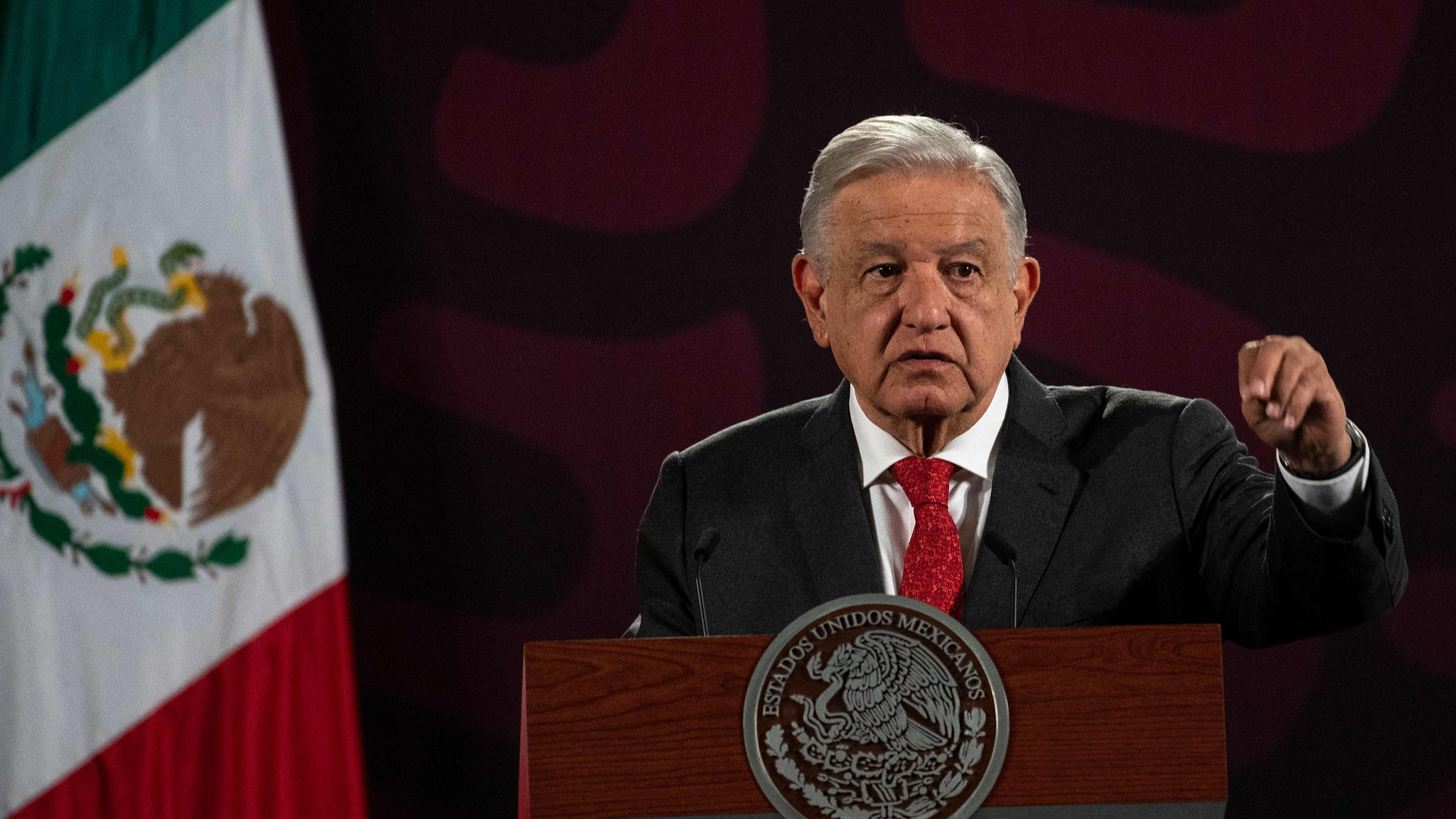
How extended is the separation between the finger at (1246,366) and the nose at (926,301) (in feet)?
1.54

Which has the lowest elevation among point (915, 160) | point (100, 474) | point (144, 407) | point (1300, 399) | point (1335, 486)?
point (100, 474)

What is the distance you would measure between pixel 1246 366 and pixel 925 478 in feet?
1.80

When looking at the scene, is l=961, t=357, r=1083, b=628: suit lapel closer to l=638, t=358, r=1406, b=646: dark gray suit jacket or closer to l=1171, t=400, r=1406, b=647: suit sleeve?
l=638, t=358, r=1406, b=646: dark gray suit jacket

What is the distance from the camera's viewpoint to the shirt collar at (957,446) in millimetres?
1696

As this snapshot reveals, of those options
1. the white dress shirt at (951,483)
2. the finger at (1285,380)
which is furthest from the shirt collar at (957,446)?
the finger at (1285,380)

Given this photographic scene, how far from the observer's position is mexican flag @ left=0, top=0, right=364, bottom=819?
2867mm

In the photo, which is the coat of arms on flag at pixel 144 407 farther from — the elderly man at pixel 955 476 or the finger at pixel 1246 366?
the finger at pixel 1246 366

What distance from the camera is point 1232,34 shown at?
9.65 feet

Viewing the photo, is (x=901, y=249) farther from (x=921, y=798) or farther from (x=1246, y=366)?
(x=921, y=798)

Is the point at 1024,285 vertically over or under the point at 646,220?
over

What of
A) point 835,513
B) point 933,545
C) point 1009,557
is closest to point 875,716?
point 1009,557

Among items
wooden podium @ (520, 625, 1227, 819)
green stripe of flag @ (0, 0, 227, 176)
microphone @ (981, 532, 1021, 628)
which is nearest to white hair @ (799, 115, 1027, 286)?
microphone @ (981, 532, 1021, 628)

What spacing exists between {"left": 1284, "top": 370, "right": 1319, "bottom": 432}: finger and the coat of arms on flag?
235 centimetres

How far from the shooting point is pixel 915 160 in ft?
5.34
